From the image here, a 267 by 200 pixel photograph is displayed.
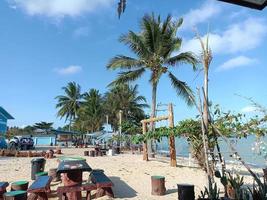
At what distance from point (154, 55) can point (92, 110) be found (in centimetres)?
3041

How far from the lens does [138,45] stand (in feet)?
68.4

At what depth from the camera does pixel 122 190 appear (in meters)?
8.52

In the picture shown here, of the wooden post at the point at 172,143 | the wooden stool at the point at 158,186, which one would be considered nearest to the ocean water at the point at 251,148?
the wooden post at the point at 172,143

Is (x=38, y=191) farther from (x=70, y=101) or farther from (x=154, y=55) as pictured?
(x=70, y=101)

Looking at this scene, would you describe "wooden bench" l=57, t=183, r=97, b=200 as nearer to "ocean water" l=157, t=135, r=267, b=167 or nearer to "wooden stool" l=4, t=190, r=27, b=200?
"wooden stool" l=4, t=190, r=27, b=200

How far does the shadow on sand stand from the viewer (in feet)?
25.9

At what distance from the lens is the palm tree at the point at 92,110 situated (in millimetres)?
49469

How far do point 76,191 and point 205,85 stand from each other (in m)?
3.60

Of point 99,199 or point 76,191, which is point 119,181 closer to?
point 99,199

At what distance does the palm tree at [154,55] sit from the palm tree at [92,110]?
28.5 meters

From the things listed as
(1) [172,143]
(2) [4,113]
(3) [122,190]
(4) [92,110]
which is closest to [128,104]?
(4) [92,110]

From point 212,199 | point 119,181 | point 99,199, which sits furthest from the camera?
point 119,181

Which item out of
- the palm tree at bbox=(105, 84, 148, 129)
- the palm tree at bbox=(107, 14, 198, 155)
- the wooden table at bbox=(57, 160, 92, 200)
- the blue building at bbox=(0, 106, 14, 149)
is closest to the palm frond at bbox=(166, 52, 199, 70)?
the palm tree at bbox=(107, 14, 198, 155)

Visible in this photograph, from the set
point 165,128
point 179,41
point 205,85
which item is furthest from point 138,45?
point 205,85
